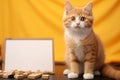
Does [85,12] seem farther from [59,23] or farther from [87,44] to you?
[59,23]

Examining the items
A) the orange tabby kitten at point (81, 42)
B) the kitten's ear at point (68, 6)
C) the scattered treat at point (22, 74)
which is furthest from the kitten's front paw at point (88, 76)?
the kitten's ear at point (68, 6)

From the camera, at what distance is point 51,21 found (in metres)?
1.53

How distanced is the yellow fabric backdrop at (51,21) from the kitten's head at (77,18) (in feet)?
1.19

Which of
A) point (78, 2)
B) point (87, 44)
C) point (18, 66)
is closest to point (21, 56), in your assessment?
point (18, 66)

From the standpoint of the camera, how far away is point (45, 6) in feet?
4.99

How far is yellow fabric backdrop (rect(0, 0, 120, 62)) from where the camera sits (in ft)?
4.78

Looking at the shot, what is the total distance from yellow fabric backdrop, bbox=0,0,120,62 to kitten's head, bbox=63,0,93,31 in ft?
1.19

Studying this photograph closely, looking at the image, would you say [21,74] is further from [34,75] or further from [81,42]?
[81,42]

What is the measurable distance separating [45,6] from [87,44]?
0.50 meters

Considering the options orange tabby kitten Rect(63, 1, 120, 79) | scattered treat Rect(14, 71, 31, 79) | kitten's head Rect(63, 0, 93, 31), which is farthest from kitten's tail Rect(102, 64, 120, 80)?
scattered treat Rect(14, 71, 31, 79)

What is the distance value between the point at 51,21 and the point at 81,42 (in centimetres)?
45

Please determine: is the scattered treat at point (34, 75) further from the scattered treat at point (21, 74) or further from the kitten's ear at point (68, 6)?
the kitten's ear at point (68, 6)

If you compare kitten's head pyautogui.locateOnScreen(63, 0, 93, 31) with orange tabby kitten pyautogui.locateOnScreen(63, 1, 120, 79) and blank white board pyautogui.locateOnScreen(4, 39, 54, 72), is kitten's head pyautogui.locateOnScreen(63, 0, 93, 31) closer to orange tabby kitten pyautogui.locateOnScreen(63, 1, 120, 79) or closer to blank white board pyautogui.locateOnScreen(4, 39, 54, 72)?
orange tabby kitten pyautogui.locateOnScreen(63, 1, 120, 79)

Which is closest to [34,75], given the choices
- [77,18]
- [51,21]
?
[77,18]
